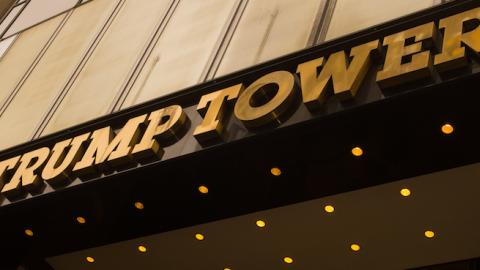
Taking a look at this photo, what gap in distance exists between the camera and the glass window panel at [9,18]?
62.0 ft

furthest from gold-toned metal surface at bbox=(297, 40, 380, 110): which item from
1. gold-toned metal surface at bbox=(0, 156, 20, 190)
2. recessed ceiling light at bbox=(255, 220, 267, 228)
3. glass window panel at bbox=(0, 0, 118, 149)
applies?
glass window panel at bbox=(0, 0, 118, 149)

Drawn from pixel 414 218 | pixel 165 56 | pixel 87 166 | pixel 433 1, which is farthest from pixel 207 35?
pixel 414 218

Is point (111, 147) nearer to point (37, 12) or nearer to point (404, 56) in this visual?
point (404, 56)

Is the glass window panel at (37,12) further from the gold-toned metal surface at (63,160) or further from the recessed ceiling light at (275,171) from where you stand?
the recessed ceiling light at (275,171)

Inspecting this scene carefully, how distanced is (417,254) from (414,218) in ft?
2.22

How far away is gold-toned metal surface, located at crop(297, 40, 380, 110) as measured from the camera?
757 cm

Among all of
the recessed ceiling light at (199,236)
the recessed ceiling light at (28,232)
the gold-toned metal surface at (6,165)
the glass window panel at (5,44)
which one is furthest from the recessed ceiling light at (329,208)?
the glass window panel at (5,44)

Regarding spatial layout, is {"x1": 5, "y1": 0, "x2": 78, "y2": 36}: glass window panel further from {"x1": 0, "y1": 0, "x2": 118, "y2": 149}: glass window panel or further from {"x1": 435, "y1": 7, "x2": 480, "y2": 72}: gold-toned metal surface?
{"x1": 435, "y1": 7, "x2": 480, "y2": 72}: gold-toned metal surface

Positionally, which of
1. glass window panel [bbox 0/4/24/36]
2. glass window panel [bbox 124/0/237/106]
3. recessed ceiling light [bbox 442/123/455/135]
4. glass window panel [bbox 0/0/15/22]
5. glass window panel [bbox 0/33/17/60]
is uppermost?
glass window panel [bbox 0/0/15/22]

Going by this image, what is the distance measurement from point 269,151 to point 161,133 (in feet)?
5.77

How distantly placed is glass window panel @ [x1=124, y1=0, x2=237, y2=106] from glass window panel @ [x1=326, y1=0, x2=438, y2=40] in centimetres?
229

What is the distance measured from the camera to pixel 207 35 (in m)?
11.6

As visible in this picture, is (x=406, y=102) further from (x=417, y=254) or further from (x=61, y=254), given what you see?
(x=61, y=254)

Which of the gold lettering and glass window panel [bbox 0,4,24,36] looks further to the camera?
glass window panel [bbox 0,4,24,36]
